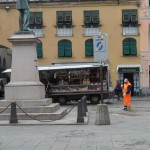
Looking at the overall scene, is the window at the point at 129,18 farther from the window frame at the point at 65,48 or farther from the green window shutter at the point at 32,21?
the green window shutter at the point at 32,21

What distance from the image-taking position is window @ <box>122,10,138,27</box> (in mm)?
46281

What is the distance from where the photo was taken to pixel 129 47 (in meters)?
46.6

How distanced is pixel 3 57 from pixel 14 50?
3397cm

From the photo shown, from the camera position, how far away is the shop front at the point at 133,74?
46.2 metres

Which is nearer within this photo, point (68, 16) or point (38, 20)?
point (68, 16)

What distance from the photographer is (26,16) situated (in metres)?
20.9

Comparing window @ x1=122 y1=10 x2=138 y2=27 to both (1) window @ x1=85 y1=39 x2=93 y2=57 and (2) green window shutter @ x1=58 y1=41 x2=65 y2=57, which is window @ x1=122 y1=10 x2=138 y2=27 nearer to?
(1) window @ x1=85 y1=39 x2=93 y2=57

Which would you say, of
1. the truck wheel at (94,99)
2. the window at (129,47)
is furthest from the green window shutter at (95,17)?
the truck wheel at (94,99)

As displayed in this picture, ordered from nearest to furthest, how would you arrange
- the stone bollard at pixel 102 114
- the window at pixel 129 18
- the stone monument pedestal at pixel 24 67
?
the stone bollard at pixel 102 114 → the stone monument pedestal at pixel 24 67 → the window at pixel 129 18

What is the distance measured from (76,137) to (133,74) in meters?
33.9

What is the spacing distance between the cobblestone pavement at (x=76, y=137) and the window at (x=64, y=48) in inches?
1186

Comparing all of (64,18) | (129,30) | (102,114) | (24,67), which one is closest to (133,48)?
(129,30)

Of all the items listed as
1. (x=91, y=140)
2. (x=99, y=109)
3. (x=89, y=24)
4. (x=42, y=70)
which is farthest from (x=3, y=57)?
(x=91, y=140)

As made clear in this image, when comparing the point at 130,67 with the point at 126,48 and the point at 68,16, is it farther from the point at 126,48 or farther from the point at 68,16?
the point at 68,16
